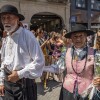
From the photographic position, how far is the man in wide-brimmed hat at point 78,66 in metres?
3.29

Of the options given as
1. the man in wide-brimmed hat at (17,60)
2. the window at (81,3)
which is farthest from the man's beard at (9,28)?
the window at (81,3)

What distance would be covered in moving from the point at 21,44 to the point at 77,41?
733 millimetres

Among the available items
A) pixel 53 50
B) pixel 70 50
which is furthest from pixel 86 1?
pixel 70 50

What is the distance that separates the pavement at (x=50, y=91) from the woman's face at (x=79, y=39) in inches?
129

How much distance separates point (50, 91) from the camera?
7.14m

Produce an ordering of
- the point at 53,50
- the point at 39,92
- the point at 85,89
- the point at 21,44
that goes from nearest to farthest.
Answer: the point at 21,44 → the point at 85,89 → the point at 39,92 → the point at 53,50

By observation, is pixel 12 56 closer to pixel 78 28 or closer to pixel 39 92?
pixel 78 28

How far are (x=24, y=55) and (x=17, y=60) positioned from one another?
0.09 m

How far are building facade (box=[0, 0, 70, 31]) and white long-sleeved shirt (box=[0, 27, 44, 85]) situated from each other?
16401 millimetres

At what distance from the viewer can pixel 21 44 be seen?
2.97 meters

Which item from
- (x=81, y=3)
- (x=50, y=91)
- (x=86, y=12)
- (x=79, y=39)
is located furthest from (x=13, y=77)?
(x=86, y=12)

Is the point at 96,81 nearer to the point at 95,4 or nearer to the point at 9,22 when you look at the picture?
the point at 9,22

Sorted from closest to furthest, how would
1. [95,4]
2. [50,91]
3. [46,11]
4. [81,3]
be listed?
[50,91] → [46,11] → [81,3] → [95,4]

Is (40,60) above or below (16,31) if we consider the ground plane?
below
